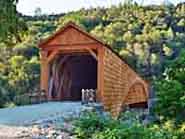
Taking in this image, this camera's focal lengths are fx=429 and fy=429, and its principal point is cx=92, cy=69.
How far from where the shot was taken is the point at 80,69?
22703 mm

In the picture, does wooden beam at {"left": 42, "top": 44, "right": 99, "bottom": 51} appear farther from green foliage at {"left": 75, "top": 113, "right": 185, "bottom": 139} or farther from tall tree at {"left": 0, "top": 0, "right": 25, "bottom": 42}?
green foliage at {"left": 75, "top": 113, "right": 185, "bottom": 139}

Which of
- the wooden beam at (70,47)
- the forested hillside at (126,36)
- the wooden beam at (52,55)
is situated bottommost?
the wooden beam at (52,55)

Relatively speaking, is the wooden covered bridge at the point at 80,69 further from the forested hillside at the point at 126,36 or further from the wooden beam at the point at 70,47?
the forested hillside at the point at 126,36

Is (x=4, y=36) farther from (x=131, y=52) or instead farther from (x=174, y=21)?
(x=174, y=21)

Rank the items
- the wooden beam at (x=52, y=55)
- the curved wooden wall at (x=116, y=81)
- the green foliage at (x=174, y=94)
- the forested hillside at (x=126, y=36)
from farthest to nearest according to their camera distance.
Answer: the forested hillside at (x=126, y=36) < the wooden beam at (x=52, y=55) < the curved wooden wall at (x=116, y=81) < the green foliage at (x=174, y=94)

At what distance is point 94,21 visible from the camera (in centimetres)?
4369

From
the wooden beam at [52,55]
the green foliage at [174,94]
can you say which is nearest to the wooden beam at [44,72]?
the wooden beam at [52,55]

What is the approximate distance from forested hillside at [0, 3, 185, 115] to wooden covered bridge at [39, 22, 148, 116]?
254 inches

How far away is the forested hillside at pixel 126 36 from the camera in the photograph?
101 feet

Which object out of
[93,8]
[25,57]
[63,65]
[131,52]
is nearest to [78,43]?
[63,65]

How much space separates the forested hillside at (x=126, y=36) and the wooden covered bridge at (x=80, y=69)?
21.1 ft

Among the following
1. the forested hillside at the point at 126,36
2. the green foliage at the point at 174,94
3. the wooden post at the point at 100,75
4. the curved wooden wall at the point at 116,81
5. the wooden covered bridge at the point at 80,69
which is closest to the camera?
the green foliage at the point at 174,94

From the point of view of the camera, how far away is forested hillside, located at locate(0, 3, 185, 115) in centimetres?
3072

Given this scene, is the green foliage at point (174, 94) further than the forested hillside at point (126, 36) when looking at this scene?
No
